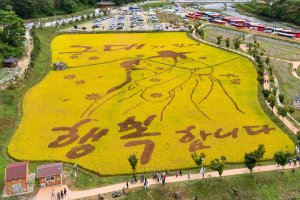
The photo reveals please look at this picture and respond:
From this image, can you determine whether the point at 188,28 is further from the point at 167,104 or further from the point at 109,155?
the point at 109,155

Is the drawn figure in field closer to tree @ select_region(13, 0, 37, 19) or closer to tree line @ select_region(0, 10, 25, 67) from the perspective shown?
tree line @ select_region(0, 10, 25, 67)

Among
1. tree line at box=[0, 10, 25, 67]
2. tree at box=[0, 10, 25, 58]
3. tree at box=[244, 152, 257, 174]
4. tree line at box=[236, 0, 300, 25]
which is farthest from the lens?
tree line at box=[236, 0, 300, 25]

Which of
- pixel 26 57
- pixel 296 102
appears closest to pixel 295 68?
pixel 296 102

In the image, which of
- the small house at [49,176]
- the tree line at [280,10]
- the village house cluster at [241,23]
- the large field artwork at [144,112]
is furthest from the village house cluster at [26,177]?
the tree line at [280,10]

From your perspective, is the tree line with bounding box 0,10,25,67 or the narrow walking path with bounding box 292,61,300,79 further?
the tree line with bounding box 0,10,25,67

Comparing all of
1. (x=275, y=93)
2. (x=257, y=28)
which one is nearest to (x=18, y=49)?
(x=275, y=93)

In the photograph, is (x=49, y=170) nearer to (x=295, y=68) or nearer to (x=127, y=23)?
(x=295, y=68)

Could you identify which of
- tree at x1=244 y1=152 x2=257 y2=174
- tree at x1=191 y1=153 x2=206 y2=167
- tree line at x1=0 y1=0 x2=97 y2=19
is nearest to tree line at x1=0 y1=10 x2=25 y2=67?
tree line at x1=0 y1=0 x2=97 y2=19
